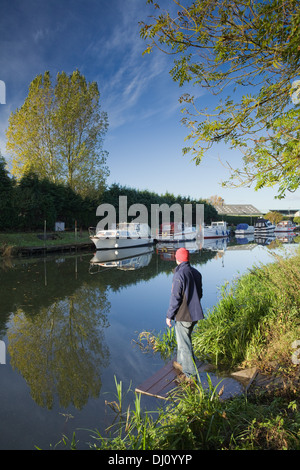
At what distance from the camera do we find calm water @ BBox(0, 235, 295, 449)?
12.5 feet

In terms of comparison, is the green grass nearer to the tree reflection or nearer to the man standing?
the tree reflection

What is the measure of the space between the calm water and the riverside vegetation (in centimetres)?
45

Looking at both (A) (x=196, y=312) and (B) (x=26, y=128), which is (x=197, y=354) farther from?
(B) (x=26, y=128)

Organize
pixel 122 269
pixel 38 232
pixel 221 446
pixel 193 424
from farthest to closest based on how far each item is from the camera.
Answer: pixel 38 232 < pixel 122 269 < pixel 193 424 < pixel 221 446

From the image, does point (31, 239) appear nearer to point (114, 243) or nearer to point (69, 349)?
point (114, 243)

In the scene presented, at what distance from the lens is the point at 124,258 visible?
76.3ft

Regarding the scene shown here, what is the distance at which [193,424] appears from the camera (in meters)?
2.89

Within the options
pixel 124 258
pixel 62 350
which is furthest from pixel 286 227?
pixel 62 350

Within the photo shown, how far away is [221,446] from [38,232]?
2863 cm

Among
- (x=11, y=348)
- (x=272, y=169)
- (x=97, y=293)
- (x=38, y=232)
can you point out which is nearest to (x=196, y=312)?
(x=272, y=169)

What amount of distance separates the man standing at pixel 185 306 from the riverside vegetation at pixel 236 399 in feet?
1.47

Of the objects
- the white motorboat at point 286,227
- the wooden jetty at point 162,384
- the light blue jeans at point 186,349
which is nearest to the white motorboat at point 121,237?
the wooden jetty at point 162,384

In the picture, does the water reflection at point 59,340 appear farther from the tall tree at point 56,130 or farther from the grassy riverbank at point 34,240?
the tall tree at point 56,130

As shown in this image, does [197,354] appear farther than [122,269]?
No
